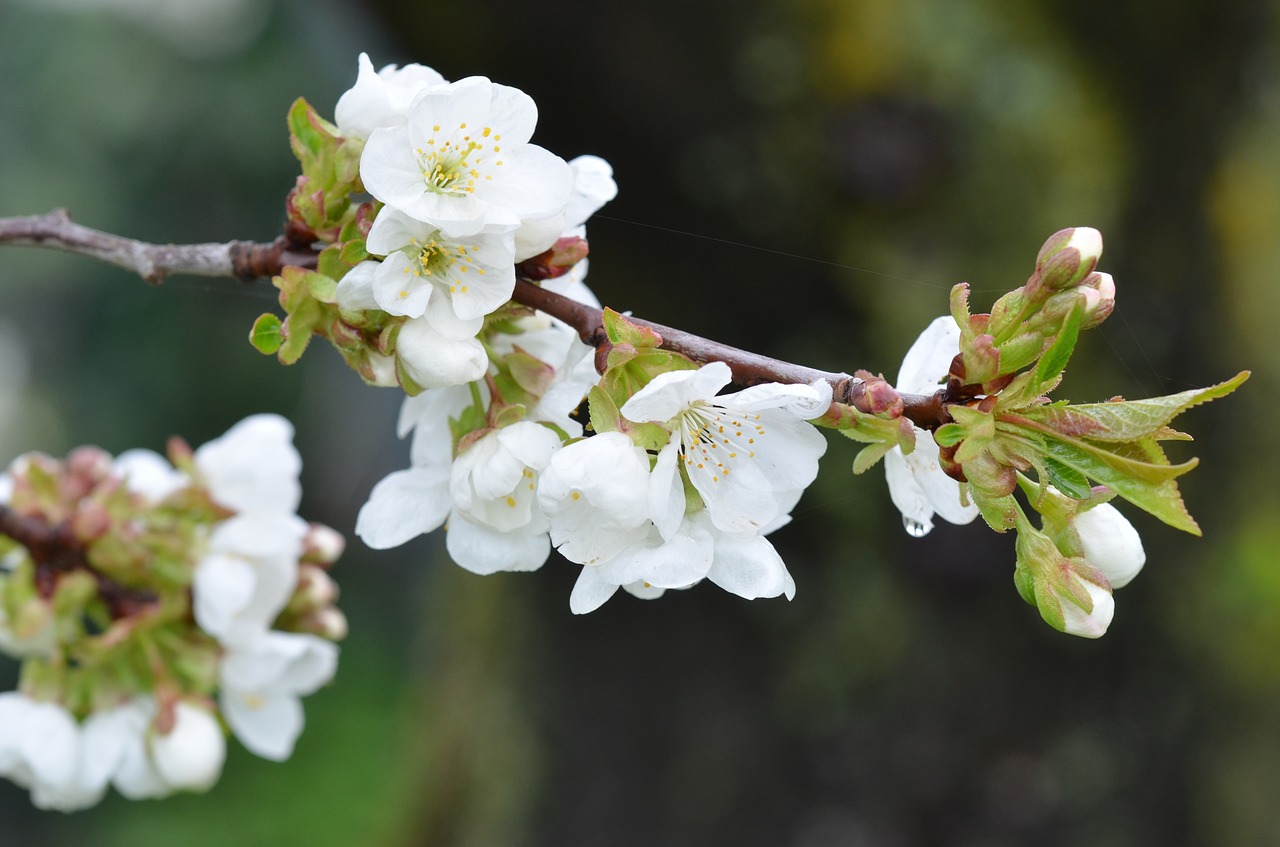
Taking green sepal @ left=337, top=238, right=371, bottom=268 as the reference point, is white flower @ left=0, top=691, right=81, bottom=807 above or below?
below

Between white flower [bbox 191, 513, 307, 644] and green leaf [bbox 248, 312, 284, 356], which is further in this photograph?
white flower [bbox 191, 513, 307, 644]

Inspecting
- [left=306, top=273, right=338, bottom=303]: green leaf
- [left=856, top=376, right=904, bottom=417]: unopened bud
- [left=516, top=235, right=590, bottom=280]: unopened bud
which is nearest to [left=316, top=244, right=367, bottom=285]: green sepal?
[left=306, top=273, right=338, bottom=303]: green leaf

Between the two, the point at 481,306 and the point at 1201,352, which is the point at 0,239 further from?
the point at 1201,352

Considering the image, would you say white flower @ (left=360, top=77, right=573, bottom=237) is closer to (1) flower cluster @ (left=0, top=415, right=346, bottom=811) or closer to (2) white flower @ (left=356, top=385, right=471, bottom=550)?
(2) white flower @ (left=356, top=385, right=471, bottom=550)

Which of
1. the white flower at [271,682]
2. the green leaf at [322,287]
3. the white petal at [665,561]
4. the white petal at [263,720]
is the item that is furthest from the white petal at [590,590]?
the white petal at [263,720]

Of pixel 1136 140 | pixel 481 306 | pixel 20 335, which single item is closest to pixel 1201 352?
pixel 1136 140

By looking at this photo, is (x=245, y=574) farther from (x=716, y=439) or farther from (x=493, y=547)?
(x=716, y=439)
